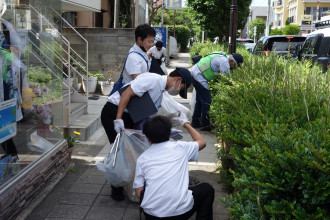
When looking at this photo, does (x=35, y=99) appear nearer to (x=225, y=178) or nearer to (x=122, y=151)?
(x=122, y=151)

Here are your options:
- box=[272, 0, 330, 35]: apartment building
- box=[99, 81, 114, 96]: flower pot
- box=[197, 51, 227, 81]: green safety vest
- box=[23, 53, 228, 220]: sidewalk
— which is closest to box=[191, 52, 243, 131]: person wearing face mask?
box=[197, 51, 227, 81]: green safety vest

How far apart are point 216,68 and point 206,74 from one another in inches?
11.4

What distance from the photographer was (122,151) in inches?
179

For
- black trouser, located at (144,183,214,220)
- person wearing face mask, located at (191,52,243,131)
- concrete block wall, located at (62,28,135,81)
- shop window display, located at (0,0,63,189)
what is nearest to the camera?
black trouser, located at (144,183,214,220)

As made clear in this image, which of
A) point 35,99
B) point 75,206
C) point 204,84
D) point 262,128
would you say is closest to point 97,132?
point 204,84

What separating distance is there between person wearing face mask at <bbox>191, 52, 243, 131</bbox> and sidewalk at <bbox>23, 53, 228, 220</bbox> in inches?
80.0

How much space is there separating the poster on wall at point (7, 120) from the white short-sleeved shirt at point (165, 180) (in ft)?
5.23

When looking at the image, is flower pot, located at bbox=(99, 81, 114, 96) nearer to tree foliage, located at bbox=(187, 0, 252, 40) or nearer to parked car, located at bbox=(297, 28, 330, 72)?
parked car, located at bbox=(297, 28, 330, 72)

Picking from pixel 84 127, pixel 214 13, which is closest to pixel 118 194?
pixel 84 127

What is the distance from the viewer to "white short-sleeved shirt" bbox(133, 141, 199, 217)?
3350 mm

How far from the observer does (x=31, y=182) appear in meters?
4.72

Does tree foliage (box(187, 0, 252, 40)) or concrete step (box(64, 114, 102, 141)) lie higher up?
tree foliage (box(187, 0, 252, 40))

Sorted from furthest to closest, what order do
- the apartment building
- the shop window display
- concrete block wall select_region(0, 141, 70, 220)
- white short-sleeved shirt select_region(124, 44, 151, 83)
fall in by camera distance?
the apartment building, white short-sleeved shirt select_region(124, 44, 151, 83), the shop window display, concrete block wall select_region(0, 141, 70, 220)

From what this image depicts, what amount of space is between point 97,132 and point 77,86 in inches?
143
